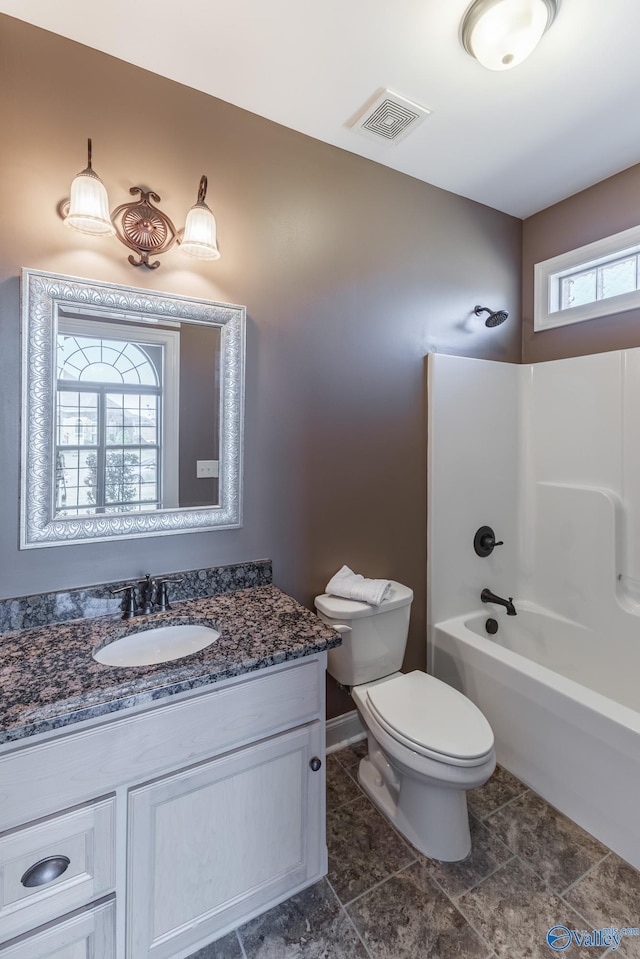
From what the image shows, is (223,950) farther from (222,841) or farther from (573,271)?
(573,271)

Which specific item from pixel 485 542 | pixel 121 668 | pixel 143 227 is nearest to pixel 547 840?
pixel 485 542

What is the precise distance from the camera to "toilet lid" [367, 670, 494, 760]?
1382mm

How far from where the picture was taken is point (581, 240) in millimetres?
2248

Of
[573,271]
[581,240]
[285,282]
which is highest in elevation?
[581,240]

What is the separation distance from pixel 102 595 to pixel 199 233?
1.23 meters

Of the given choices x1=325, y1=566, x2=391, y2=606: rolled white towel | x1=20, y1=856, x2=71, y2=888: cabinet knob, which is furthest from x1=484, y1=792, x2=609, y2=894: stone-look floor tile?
x1=20, y1=856, x2=71, y2=888: cabinet knob

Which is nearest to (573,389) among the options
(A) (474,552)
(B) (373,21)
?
(A) (474,552)

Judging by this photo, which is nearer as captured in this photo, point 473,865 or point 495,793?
point 473,865

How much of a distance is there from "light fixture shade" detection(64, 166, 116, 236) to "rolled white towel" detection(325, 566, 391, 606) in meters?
1.47

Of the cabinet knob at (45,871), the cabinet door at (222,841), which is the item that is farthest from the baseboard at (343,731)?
the cabinet knob at (45,871)

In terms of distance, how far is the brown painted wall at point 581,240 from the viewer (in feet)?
6.81

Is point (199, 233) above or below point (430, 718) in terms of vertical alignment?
above

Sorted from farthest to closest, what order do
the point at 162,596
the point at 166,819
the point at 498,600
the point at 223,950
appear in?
the point at 498,600 < the point at 162,596 < the point at 223,950 < the point at 166,819

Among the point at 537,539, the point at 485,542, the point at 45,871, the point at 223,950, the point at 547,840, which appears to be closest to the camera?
the point at 45,871
